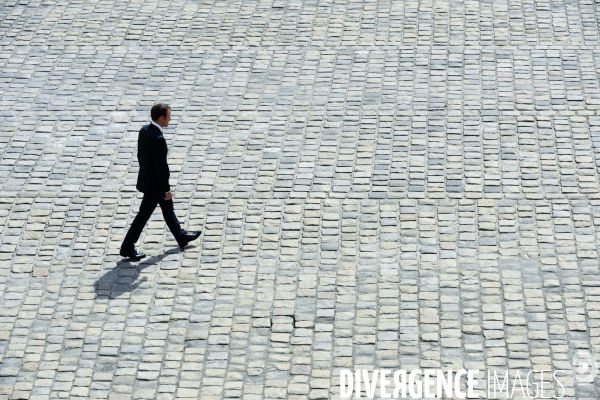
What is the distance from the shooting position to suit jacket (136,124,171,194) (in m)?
10.5

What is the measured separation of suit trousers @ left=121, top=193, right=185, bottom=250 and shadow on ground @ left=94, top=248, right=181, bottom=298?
0.20 m

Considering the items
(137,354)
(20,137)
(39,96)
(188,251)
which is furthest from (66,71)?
(137,354)

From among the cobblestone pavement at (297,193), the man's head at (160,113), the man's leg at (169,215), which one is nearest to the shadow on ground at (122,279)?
the cobblestone pavement at (297,193)

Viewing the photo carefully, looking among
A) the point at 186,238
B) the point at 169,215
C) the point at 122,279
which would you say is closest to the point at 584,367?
the point at 186,238

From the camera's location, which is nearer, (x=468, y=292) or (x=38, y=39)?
(x=468, y=292)

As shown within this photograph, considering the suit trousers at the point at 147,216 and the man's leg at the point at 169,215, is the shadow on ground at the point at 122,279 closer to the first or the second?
the suit trousers at the point at 147,216

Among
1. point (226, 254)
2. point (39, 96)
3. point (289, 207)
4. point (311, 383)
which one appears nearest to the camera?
point (311, 383)

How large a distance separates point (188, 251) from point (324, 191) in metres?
1.78

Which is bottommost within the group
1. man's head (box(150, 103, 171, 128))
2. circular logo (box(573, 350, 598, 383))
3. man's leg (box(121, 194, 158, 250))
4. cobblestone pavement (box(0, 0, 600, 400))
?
cobblestone pavement (box(0, 0, 600, 400))

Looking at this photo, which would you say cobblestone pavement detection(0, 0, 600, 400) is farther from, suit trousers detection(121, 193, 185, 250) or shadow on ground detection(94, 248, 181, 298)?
suit trousers detection(121, 193, 185, 250)

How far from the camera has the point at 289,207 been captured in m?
11.7

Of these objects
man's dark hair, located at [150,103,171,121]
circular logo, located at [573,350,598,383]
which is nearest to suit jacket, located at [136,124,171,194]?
man's dark hair, located at [150,103,171,121]

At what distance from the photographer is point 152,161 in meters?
10.6

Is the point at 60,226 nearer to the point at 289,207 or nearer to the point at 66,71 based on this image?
the point at 289,207
